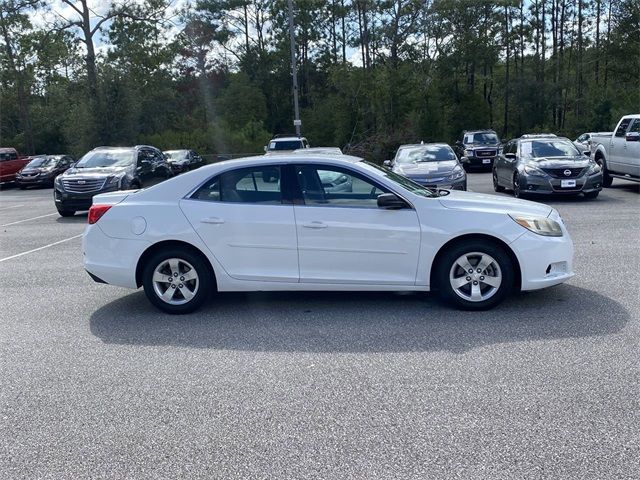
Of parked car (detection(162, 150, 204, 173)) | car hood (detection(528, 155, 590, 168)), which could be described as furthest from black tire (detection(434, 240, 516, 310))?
parked car (detection(162, 150, 204, 173))

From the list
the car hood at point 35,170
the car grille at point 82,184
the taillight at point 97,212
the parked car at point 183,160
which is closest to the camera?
the taillight at point 97,212

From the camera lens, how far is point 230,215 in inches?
273

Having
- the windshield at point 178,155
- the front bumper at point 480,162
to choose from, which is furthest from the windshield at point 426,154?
the windshield at point 178,155

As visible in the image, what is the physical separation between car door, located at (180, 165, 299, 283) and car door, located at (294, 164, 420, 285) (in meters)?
0.13

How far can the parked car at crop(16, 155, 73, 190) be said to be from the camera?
31969mm

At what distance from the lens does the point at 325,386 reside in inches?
196

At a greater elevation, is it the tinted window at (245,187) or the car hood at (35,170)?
the tinted window at (245,187)

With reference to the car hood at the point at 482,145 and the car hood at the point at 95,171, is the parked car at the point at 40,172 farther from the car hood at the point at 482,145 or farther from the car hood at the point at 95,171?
the car hood at the point at 482,145

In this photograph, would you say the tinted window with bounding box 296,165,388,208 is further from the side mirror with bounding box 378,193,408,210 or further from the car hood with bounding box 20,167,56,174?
the car hood with bounding box 20,167,56,174

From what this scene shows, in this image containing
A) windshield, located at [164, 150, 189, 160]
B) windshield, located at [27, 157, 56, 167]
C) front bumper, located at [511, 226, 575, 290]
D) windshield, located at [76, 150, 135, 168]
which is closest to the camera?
front bumper, located at [511, 226, 575, 290]

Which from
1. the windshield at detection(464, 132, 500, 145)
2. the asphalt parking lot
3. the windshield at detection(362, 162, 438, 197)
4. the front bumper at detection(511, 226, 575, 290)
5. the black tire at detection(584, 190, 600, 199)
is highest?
the windshield at detection(362, 162, 438, 197)

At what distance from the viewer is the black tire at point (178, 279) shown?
695 cm

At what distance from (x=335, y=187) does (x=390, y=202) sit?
0.59 m

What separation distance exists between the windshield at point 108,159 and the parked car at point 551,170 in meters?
9.91
